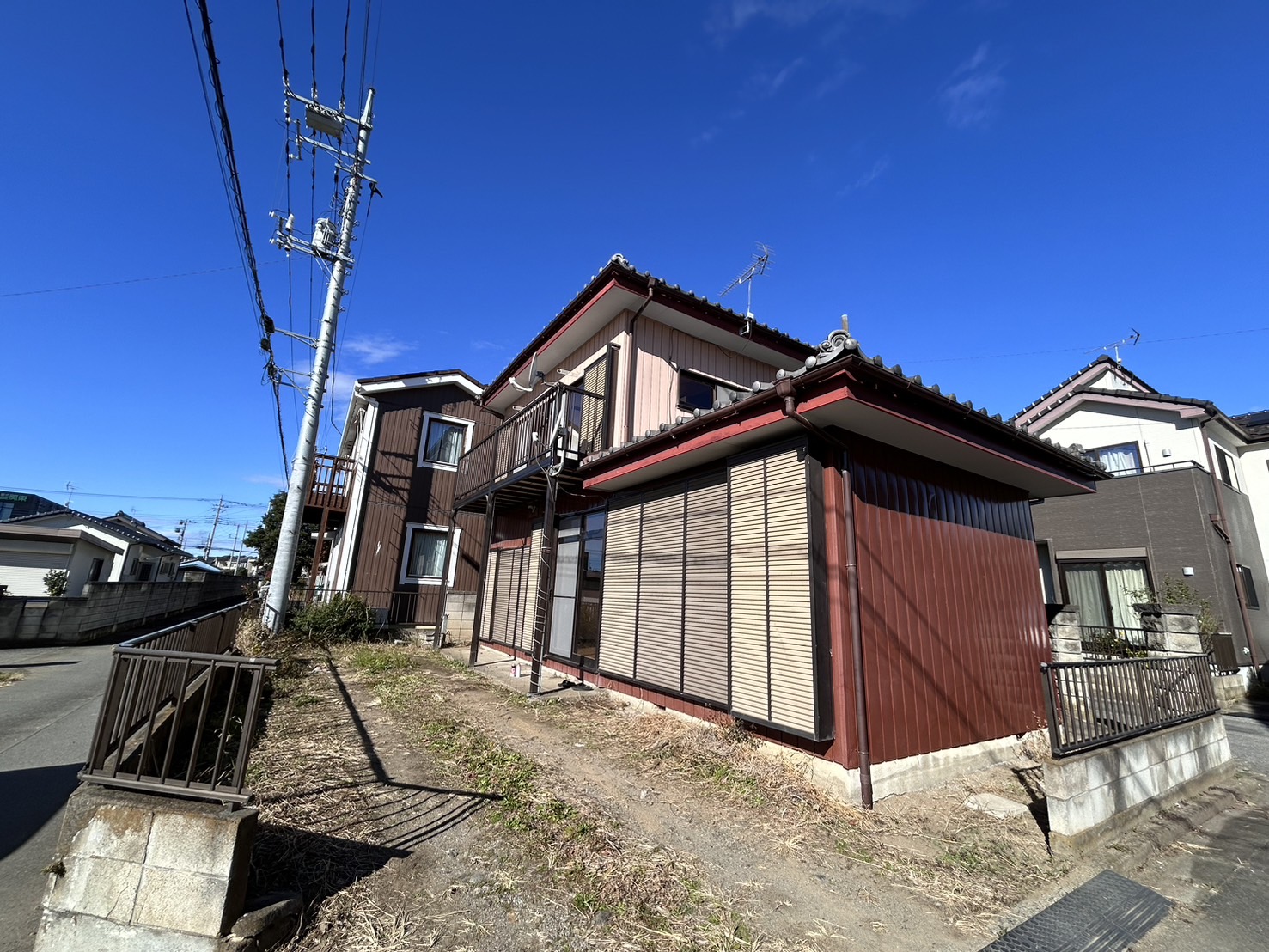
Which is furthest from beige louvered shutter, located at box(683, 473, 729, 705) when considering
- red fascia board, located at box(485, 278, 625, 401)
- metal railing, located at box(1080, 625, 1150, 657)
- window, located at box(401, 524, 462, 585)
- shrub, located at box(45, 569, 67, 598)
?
shrub, located at box(45, 569, 67, 598)

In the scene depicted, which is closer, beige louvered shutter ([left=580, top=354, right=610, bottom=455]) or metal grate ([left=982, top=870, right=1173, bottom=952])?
metal grate ([left=982, top=870, right=1173, bottom=952])

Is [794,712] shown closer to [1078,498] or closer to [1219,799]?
[1219,799]

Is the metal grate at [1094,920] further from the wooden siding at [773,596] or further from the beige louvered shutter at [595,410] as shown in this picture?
the beige louvered shutter at [595,410]

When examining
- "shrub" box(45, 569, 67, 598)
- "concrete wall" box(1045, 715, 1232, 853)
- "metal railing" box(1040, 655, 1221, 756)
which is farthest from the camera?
"shrub" box(45, 569, 67, 598)

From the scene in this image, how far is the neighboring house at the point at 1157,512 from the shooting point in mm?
11406

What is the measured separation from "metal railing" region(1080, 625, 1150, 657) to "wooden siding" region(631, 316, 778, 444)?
827cm

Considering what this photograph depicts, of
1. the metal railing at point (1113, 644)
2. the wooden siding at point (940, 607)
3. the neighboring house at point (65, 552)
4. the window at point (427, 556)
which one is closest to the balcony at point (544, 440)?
the wooden siding at point (940, 607)

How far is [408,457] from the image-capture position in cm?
1548

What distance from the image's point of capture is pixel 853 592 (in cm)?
460

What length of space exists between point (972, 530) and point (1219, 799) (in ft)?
10.4

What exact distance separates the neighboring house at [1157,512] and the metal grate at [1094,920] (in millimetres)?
9134

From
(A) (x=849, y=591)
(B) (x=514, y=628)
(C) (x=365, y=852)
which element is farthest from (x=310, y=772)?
(B) (x=514, y=628)

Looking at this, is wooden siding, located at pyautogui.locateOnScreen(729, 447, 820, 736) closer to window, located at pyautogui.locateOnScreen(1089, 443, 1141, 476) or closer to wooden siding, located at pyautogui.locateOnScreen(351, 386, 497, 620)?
wooden siding, located at pyautogui.locateOnScreen(351, 386, 497, 620)

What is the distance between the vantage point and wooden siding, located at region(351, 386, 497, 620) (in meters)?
14.5
